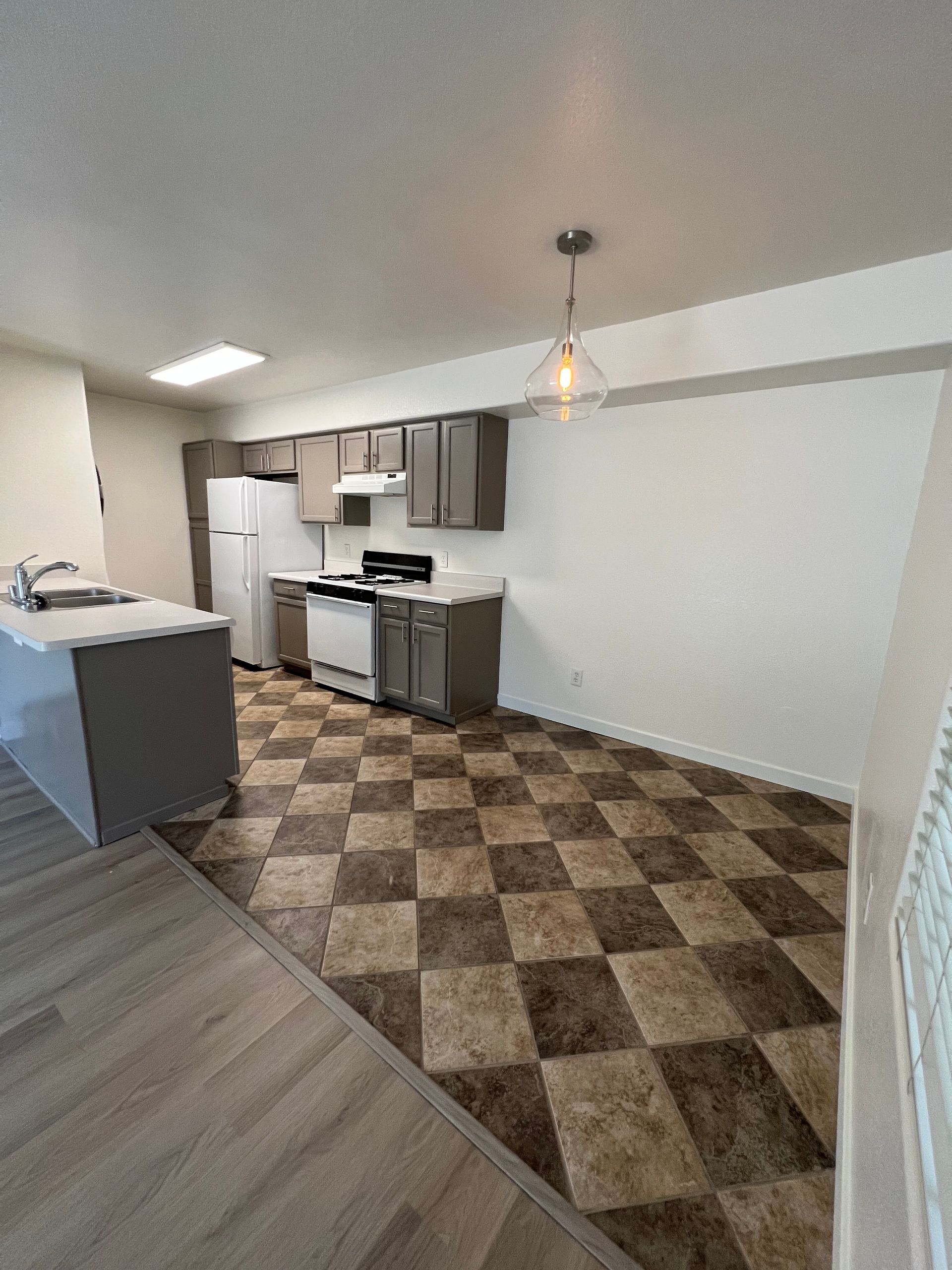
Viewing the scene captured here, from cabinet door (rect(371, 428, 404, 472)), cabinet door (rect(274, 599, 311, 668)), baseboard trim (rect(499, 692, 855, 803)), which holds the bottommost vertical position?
baseboard trim (rect(499, 692, 855, 803))

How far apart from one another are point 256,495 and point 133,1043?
13.0 ft

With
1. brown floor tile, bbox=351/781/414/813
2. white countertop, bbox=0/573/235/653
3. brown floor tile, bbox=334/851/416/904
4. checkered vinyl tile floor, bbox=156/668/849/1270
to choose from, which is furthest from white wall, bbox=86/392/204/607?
brown floor tile, bbox=334/851/416/904

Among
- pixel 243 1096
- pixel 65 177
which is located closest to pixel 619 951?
pixel 243 1096

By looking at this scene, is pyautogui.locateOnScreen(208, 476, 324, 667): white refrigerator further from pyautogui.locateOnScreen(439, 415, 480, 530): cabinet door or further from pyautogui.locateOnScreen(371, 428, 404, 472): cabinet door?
pyautogui.locateOnScreen(439, 415, 480, 530): cabinet door

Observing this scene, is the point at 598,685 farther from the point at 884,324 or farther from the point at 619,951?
the point at 884,324

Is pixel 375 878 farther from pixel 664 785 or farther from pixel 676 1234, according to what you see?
pixel 664 785

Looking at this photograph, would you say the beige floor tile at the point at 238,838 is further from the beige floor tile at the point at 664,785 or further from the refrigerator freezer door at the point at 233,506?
the refrigerator freezer door at the point at 233,506

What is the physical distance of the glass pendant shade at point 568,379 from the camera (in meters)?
1.88

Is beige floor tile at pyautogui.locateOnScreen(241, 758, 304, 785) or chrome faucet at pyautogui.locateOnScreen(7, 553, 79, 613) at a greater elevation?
chrome faucet at pyautogui.locateOnScreen(7, 553, 79, 613)

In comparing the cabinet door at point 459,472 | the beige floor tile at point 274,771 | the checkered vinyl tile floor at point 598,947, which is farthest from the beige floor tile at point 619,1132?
the cabinet door at point 459,472

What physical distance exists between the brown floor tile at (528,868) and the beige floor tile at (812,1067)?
31.1 inches

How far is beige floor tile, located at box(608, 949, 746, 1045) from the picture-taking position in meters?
1.46

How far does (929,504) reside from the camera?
80.5 inches

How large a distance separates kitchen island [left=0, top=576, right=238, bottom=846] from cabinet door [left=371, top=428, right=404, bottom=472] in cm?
194
